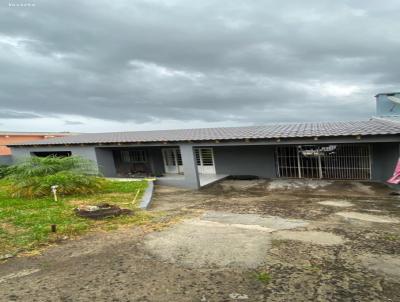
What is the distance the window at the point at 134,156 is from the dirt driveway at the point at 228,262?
12105 mm

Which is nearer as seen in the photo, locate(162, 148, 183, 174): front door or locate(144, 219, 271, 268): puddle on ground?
locate(144, 219, 271, 268): puddle on ground

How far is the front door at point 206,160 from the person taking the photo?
18.3m

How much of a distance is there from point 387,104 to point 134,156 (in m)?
17.2

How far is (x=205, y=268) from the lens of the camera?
4629 millimetres

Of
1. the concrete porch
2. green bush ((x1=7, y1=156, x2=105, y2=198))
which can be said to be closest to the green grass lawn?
green bush ((x1=7, y1=156, x2=105, y2=198))

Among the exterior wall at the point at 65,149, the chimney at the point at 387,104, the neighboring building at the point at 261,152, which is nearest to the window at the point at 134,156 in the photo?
the neighboring building at the point at 261,152

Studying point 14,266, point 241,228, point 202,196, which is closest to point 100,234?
point 14,266

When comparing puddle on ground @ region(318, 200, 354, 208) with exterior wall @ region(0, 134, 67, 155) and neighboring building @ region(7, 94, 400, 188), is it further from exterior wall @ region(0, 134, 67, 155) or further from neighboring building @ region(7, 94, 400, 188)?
exterior wall @ region(0, 134, 67, 155)

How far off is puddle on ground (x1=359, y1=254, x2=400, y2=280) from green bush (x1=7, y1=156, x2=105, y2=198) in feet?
32.7

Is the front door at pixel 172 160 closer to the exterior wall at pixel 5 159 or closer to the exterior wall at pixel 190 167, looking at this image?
the exterior wall at pixel 190 167

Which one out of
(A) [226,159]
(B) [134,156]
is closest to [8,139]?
(B) [134,156]

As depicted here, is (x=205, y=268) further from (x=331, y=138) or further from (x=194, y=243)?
(x=331, y=138)

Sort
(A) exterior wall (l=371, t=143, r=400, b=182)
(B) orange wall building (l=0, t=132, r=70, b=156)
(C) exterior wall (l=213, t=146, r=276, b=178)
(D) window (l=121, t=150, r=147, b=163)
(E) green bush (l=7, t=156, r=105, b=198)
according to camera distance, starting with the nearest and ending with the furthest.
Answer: (E) green bush (l=7, t=156, r=105, b=198) < (A) exterior wall (l=371, t=143, r=400, b=182) < (C) exterior wall (l=213, t=146, r=276, b=178) < (D) window (l=121, t=150, r=147, b=163) < (B) orange wall building (l=0, t=132, r=70, b=156)

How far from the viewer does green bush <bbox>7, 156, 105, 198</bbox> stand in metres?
11.4
